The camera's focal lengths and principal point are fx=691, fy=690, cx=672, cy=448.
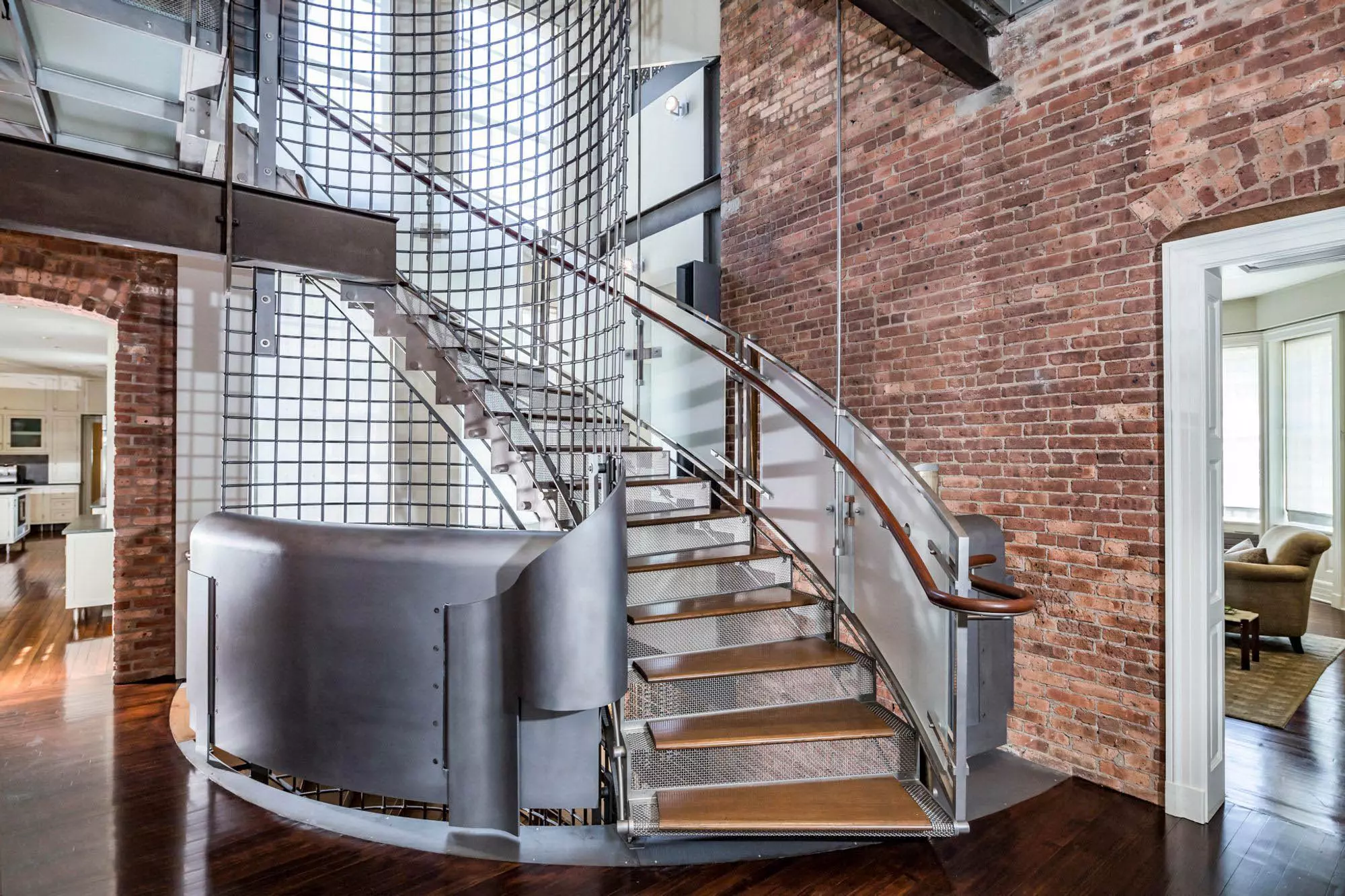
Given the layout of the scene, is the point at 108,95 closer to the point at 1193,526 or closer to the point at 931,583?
the point at 931,583

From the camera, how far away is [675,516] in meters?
3.43

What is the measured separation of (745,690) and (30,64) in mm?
3896

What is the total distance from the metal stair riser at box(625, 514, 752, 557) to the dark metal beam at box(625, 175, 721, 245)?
8.63ft

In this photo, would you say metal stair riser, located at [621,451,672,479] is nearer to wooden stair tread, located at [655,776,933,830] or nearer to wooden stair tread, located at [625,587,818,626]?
wooden stair tread, located at [625,587,818,626]

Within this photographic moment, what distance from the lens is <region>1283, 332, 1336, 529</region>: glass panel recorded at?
20.5 feet

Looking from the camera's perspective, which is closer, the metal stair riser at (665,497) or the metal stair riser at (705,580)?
the metal stair riser at (705,580)

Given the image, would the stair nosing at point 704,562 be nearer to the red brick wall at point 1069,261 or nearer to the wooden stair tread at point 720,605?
the wooden stair tread at point 720,605

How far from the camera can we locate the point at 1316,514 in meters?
6.36

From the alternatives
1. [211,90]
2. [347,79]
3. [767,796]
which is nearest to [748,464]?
[767,796]

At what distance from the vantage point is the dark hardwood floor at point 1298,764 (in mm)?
2652

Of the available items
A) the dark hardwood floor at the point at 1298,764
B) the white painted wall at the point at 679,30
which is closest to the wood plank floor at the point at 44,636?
the white painted wall at the point at 679,30

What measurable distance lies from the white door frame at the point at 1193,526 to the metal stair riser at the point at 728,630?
52.8 inches

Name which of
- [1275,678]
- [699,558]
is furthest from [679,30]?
[1275,678]

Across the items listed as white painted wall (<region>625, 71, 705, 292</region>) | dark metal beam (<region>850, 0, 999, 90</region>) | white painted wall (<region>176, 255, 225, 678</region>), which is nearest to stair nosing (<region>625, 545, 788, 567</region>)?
dark metal beam (<region>850, 0, 999, 90</region>)
